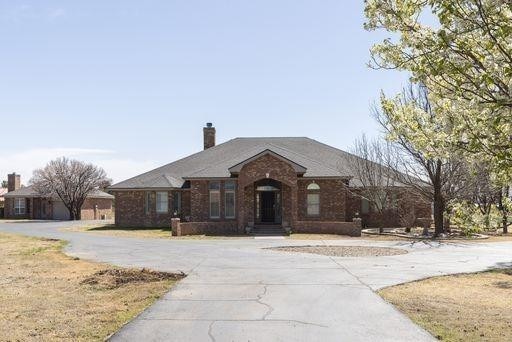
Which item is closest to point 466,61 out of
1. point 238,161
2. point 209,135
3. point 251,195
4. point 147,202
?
point 251,195

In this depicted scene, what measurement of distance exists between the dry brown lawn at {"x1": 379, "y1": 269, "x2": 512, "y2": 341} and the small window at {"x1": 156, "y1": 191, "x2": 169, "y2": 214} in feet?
89.8

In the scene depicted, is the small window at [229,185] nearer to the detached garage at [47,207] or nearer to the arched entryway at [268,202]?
the arched entryway at [268,202]

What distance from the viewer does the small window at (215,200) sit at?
122ft

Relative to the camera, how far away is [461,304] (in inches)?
460

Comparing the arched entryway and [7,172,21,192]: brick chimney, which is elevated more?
[7,172,21,192]: brick chimney

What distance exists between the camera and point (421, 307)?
36.2 ft

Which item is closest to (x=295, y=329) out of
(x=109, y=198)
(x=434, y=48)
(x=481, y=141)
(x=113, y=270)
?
(x=481, y=141)

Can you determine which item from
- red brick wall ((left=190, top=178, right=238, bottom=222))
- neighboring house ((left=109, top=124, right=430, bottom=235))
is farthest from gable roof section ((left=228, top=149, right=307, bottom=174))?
red brick wall ((left=190, top=178, right=238, bottom=222))

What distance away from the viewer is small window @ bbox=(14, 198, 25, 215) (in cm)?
6669

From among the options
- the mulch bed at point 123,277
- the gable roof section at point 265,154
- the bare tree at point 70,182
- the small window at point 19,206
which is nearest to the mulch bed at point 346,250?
the mulch bed at point 123,277

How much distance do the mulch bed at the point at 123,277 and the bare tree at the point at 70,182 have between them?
45052 millimetres

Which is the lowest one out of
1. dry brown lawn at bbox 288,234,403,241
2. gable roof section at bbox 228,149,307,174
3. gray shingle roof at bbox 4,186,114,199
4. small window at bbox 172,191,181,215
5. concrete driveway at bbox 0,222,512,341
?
dry brown lawn at bbox 288,234,403,241

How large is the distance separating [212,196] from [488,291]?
994 inches

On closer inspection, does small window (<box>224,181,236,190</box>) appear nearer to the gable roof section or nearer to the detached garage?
the gable roof section
